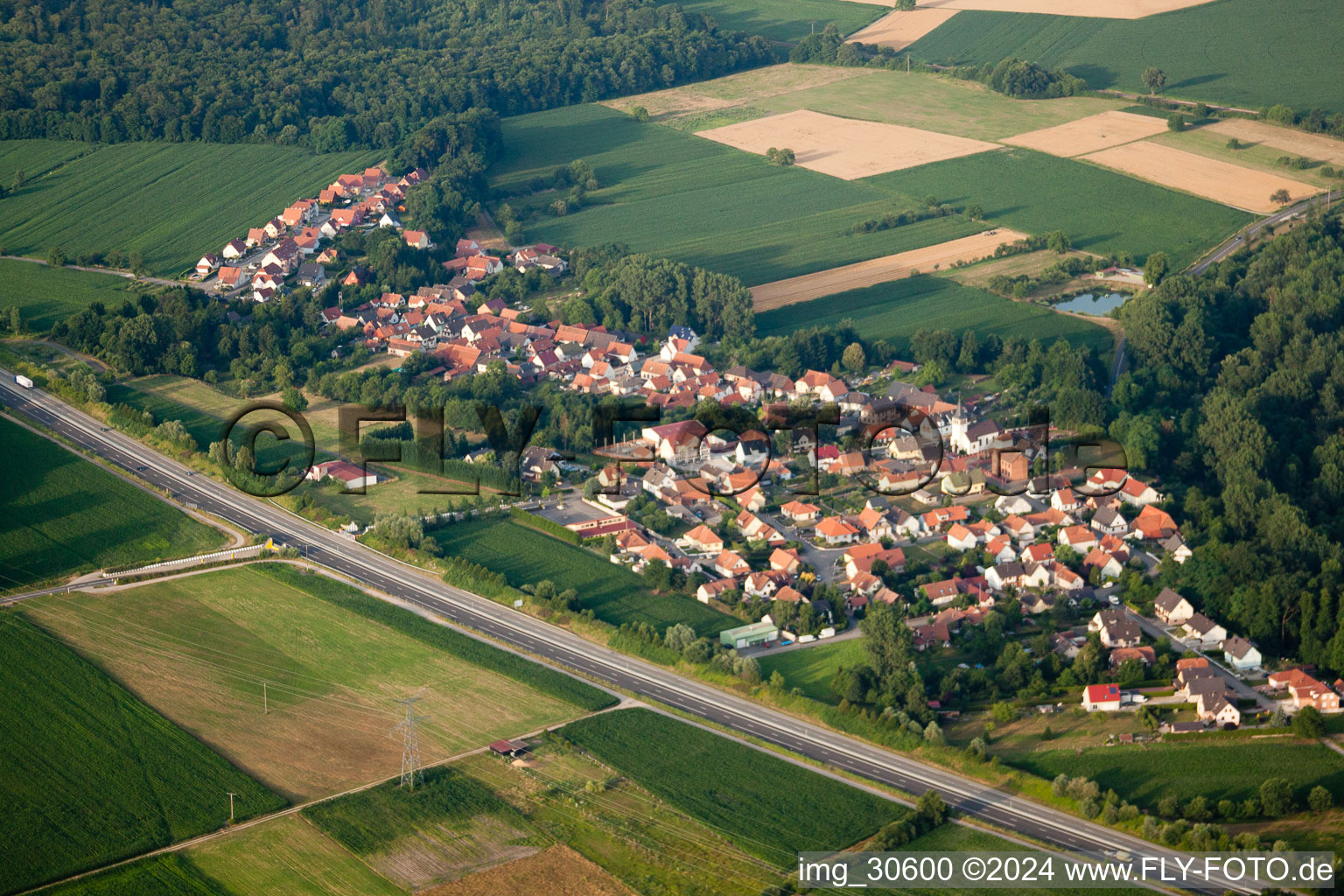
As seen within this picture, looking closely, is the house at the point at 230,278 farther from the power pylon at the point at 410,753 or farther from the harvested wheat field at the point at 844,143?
the power pylon at the point at 410,753

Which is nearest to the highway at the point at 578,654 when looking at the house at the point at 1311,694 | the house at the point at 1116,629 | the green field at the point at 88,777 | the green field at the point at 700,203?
the house at the point at 1116,629

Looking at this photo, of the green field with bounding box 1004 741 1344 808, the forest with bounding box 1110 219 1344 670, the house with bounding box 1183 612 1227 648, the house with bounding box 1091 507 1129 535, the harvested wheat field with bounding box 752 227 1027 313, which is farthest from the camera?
the harvested wheat field with bounding box 752 227 1027 313

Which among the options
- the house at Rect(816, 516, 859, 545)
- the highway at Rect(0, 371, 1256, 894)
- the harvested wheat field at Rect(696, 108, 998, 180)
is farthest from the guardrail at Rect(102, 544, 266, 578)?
the harvested wheat field at Rect(696, 108, 998, 180)

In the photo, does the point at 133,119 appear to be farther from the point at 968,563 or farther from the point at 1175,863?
the point at 1175,863

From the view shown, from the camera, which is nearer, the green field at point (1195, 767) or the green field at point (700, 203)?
the green field at point (1195, 767)

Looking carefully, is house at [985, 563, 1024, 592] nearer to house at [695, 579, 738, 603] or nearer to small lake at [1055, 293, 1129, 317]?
house at [695, 579, 738, 603]

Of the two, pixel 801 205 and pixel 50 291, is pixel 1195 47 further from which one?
pixel 50 291

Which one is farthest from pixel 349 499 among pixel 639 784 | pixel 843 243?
pixel 843 243
